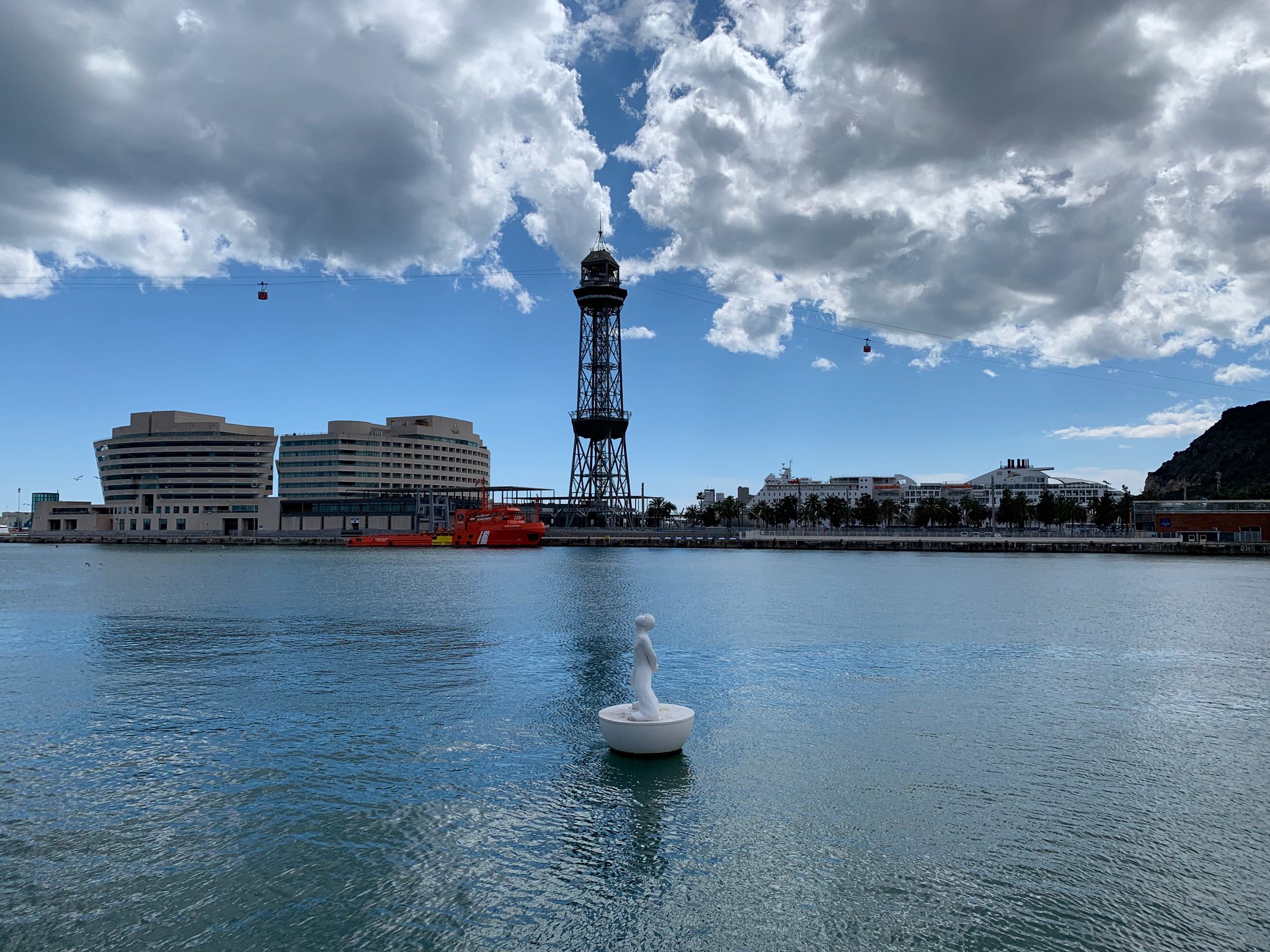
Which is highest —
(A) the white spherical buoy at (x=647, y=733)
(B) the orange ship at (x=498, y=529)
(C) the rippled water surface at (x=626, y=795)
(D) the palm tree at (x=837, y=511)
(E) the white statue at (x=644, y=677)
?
(D) the palm tree at (x=837, y=511)

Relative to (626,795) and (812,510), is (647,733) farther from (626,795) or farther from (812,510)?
(812,510)

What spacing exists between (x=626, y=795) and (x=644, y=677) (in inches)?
100

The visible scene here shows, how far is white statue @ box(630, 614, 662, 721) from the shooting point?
16453 millimetres

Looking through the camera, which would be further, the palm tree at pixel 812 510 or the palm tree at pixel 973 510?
the palm tree at pixel 812 510

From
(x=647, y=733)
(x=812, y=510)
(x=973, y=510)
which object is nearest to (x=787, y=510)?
(x=812, y=510)

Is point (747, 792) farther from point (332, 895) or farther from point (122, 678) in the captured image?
point (122, 678)

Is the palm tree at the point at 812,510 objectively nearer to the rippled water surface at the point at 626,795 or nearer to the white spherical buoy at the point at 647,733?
the rippled water surface at the point at 626,795

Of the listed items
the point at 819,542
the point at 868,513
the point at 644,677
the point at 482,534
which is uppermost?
the point at 868,513

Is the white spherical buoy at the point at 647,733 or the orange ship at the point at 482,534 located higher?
the orange ship at the point at 482,534

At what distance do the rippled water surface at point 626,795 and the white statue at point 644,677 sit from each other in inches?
44.9

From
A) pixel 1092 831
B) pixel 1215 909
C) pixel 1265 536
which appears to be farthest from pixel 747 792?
pixel 1265 536

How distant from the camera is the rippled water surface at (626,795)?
1034 cm

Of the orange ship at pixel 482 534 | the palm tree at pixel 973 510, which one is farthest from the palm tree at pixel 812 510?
the orange ship at pixel 482 534

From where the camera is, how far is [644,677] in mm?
16734
